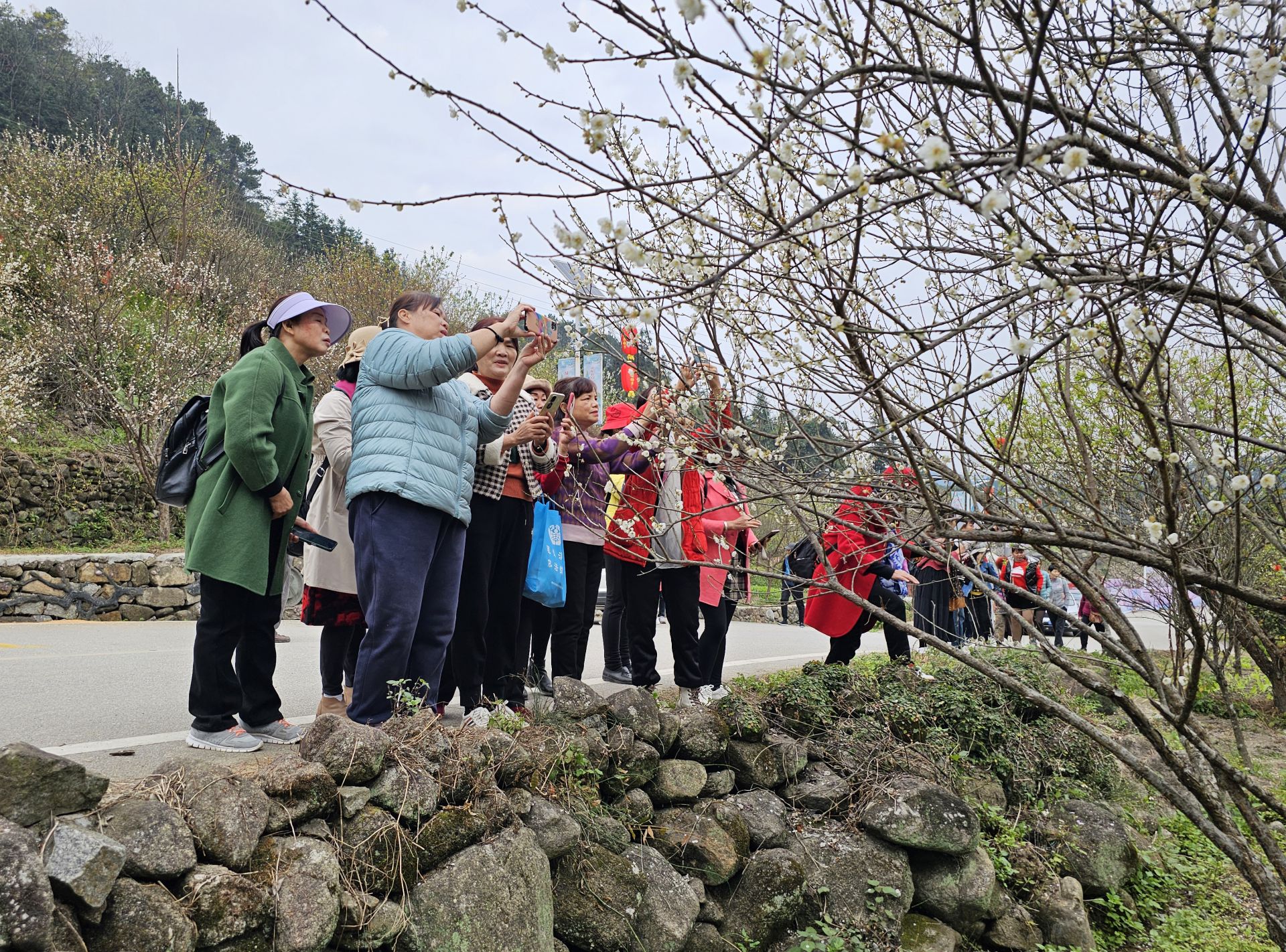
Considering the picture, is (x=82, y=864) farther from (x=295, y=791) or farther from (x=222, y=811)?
(x=295, y=791)

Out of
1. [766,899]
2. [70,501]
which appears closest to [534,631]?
[766,899]

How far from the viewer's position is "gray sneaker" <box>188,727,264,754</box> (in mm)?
3834

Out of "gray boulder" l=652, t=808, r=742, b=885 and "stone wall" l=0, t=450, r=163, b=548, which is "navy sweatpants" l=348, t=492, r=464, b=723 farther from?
"stone wall" l=0, t=450, r=163, b=548

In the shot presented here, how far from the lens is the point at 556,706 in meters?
4.45

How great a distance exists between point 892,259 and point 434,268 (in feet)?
75.9

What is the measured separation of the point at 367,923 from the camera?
3018mm

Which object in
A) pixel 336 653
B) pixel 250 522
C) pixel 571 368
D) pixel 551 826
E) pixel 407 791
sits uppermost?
pixel 571 368

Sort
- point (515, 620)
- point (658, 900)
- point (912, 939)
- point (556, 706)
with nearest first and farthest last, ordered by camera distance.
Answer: point (658, 900)
point (556, 706)
point (515, 620)
point (912, 939)

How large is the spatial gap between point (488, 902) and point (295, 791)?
82 centimetres

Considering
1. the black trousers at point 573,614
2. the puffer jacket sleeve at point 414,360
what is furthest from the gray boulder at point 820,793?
the puffer jacket sleeve at point 414,360

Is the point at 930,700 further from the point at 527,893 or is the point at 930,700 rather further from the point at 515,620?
the point at 527,893

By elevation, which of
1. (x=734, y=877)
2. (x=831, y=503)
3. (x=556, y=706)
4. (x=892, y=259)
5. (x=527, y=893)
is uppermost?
(x=892, y=259)

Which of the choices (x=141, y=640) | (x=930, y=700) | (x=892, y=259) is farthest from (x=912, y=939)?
(x=141, y=640)

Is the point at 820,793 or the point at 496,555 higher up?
the point at 496,555
